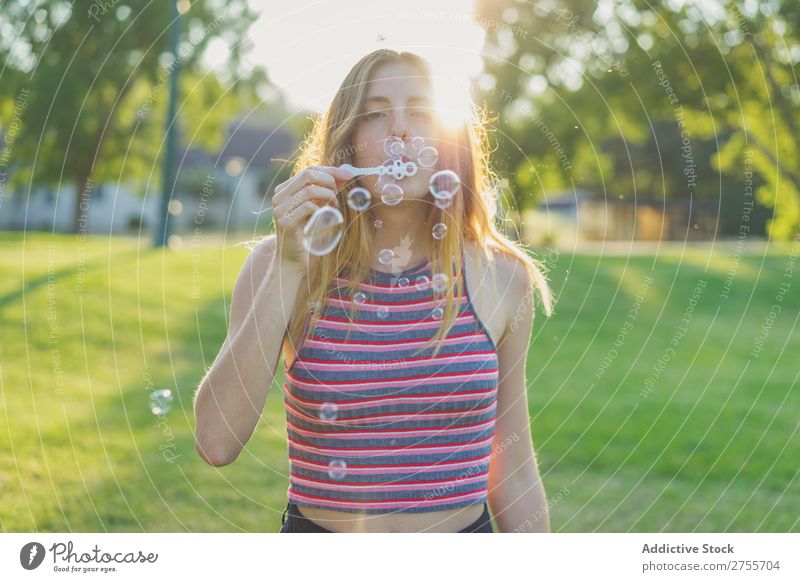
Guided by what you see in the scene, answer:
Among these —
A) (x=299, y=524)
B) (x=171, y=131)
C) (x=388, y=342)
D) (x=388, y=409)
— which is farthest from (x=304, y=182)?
(x=171, y=131)

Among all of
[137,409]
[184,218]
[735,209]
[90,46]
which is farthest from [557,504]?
[184,218]

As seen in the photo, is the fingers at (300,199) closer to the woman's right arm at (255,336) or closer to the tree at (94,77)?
the woman's right arm at (255,336)

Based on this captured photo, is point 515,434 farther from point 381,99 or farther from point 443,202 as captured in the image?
point 381,99

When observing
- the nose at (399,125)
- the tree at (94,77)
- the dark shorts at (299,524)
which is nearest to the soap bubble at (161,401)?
the dark shorts at (299,524)

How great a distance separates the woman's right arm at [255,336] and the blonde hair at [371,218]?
0.12m

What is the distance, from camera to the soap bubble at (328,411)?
7.61 feet

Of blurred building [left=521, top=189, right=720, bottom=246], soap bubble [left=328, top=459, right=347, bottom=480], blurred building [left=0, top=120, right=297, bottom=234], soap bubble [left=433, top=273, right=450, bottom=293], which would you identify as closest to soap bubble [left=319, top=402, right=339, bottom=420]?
soap bubble [left=328, top=459, right=347, bottom=480]

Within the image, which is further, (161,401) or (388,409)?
(161,401)

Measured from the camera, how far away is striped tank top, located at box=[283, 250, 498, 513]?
2350 mm

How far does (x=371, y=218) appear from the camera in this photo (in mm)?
2689

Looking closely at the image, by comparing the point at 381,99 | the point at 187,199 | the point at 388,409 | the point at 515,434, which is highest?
the point at 187,199

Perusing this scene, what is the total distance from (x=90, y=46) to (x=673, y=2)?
626 inches

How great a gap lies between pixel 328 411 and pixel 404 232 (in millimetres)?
628
